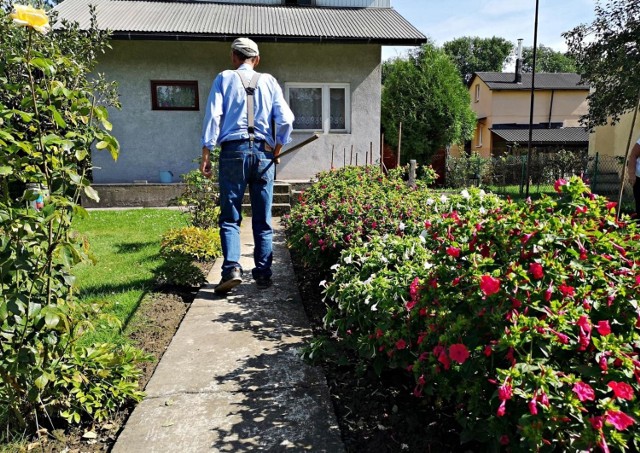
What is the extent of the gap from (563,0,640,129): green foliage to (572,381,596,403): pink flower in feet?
38.8

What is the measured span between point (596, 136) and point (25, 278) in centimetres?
2019

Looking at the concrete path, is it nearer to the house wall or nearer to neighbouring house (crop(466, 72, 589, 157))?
the house wall

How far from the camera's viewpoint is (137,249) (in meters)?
5.84

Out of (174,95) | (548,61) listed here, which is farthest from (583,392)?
(548,61)

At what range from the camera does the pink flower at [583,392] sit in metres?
1.21

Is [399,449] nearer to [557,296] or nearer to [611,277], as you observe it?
[557,296]

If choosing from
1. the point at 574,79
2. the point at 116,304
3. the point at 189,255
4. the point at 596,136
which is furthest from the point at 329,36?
the point at 574,79

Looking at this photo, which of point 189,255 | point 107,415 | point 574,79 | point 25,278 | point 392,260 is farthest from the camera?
point 574,79

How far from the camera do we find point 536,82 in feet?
109

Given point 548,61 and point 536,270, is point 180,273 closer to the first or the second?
point 536,270

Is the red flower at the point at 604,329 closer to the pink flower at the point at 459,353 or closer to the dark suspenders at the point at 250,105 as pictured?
the pink flower at the point at 459,353

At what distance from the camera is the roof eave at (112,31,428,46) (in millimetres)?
10180

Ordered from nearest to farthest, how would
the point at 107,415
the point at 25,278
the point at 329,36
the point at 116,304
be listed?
the point at 25,278
the point at 107,415
the point at 116,304
the point at 329,36

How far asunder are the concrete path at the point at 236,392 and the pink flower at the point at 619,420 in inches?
38.5
